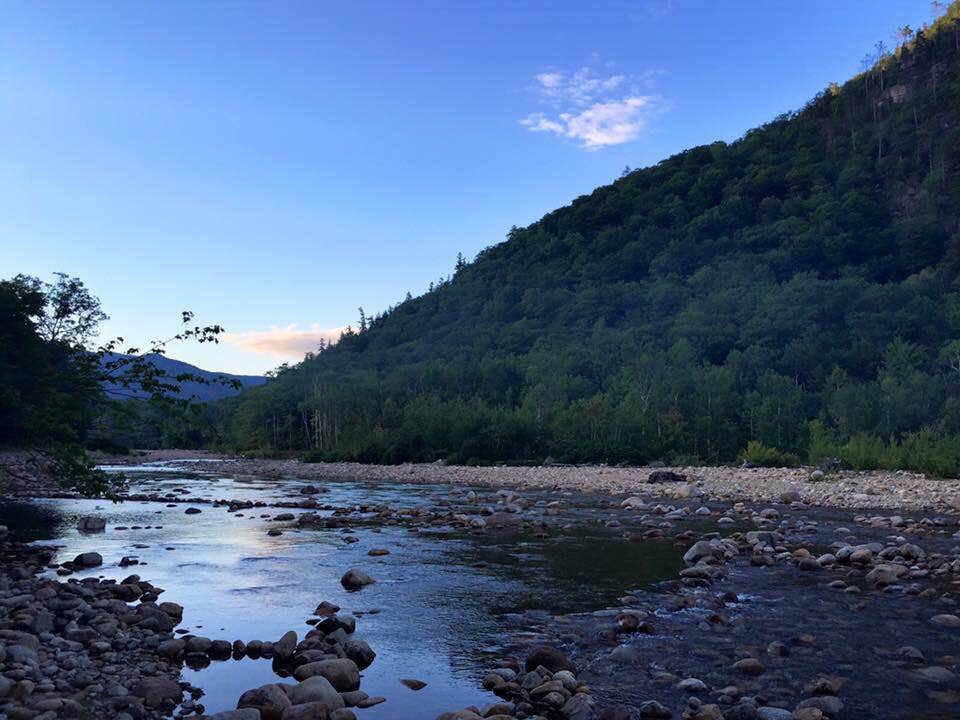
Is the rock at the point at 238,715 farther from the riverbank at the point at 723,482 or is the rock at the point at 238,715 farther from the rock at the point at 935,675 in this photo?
the riverbank at the point at 723,482

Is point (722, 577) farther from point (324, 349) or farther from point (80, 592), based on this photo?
point (324, 349)

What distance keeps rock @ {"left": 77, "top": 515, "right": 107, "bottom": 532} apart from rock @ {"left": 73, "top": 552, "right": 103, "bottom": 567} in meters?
6.10

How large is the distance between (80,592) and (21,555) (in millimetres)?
5334

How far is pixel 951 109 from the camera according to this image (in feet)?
358

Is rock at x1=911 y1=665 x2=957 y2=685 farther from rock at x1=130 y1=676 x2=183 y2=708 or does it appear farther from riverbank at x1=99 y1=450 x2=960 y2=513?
riverbank at x1=99 y1=450 x2=960 y2=513

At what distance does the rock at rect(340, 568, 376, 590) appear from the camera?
13469 mm

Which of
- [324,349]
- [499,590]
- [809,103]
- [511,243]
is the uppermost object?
[809,103]

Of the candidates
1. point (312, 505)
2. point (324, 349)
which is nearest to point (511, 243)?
point (324, 349)

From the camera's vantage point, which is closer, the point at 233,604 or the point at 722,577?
the point at 233,604

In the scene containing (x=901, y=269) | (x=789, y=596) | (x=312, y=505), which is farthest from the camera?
(x=901, y=269)

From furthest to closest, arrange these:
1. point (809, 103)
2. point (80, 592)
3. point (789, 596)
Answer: point (809, 103) < point (789, 596) < point (80, 592)

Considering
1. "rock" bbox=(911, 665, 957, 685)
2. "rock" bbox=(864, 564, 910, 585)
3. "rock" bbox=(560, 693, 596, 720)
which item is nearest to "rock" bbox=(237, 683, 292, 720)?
"rock" bbox=(560, 693, 596, 720)

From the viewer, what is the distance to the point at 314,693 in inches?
298

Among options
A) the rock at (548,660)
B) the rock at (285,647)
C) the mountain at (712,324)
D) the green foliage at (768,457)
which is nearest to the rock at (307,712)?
the rock at (285,647)
